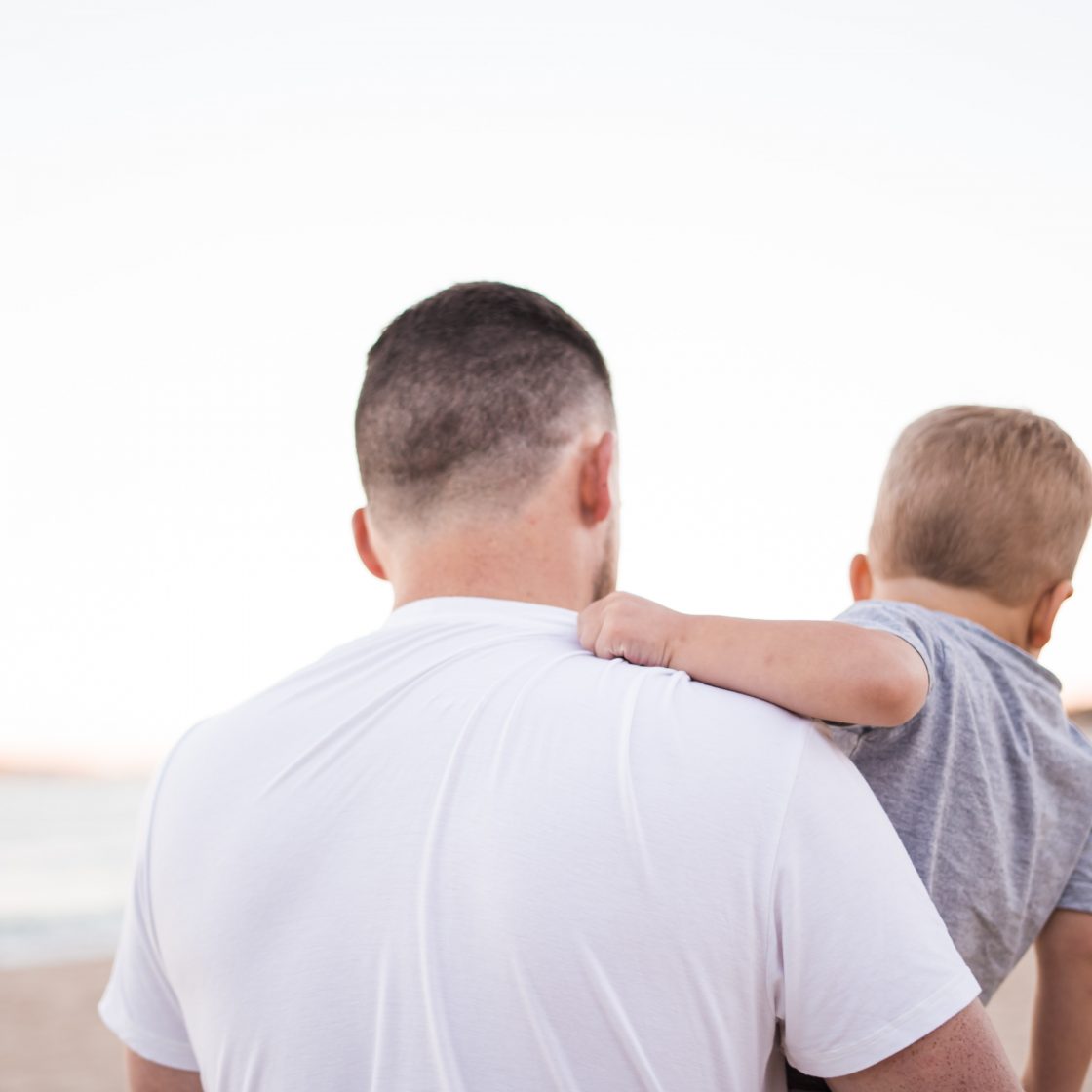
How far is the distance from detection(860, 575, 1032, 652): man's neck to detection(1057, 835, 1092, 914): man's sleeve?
377 millimetres

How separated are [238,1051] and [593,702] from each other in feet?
Result: 2.00

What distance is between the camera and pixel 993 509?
2000 millimetres

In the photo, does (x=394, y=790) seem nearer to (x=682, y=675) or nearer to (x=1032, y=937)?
(x=682, y=675)

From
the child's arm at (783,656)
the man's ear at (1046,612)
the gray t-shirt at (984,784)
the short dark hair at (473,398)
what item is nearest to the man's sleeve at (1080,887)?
the gray t-shirt at (984,784)

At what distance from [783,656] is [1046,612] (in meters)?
0.95

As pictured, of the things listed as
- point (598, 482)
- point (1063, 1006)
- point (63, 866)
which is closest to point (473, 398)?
point (598, 482)

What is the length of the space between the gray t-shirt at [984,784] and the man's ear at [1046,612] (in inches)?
3.7

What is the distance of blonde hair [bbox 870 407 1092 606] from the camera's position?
200 cm

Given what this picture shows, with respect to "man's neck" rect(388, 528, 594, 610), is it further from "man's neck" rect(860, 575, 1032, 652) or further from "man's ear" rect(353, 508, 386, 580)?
"man's neck" rect(860, 575, 1032, 652)

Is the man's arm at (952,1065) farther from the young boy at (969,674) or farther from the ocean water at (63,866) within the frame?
the ocean water at (63,866)

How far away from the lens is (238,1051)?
1345mm

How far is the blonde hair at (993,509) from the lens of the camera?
2.00m

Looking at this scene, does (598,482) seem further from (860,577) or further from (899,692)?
(860,577)

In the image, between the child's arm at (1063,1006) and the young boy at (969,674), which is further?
the child's arm at (1063,1006)
